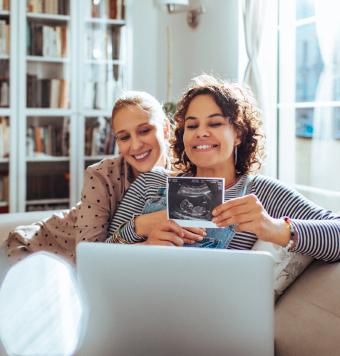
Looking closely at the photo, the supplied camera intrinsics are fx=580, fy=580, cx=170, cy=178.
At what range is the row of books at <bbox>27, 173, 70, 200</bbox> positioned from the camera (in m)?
3.99

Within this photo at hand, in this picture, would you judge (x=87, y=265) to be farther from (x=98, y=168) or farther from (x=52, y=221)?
(x=52, y=221)

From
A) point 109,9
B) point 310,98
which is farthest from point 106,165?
point 109,9

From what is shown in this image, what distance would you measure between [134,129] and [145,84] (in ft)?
8.50

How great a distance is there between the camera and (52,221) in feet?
6.79

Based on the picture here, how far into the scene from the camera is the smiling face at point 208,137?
1547 mm

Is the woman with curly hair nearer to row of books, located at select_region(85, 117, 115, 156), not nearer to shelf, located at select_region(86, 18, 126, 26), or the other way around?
row of books, located at select_region(85, 117, 115, 156)

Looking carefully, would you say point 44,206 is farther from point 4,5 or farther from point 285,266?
point 285,266

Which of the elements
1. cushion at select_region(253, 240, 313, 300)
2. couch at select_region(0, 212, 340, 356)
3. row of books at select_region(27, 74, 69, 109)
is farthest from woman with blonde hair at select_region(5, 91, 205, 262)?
row of books at select_region(27, 74, 69, 109)

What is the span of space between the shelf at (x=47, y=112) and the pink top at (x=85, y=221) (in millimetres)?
1941

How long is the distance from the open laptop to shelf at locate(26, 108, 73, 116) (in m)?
3.10

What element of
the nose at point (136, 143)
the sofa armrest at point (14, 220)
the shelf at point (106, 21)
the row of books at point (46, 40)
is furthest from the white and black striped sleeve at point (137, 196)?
the shelf at point (106, 21)

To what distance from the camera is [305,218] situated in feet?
4.88

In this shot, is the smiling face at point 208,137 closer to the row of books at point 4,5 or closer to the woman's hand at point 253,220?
the woman's hand at point 253,220

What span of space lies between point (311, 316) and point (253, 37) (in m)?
2.20
